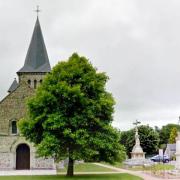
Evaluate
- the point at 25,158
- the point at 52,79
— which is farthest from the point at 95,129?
the point at 25,158

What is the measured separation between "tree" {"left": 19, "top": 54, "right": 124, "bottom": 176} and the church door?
498 inches

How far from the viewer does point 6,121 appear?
4869 cm

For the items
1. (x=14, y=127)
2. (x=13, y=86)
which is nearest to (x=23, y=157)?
(x=14, y=127)

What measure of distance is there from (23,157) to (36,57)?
73.1 ft

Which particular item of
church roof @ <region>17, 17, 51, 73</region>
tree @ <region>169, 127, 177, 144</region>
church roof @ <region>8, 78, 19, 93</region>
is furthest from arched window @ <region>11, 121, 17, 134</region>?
tree @ <region>169, 127, 177, 144</region>

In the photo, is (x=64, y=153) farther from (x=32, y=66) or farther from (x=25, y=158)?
(x=32, y=66)

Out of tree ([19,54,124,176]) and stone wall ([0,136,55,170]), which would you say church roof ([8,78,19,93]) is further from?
tree ([19,54,124,176])

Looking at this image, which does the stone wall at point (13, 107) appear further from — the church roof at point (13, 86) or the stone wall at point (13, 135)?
the church roof at point (13, 86)

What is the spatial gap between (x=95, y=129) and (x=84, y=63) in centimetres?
572

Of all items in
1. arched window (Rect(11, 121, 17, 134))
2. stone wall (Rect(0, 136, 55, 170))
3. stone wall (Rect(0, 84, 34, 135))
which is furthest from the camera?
arched window (Rect(11, 121, 17, 134))

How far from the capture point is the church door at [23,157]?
48156mm

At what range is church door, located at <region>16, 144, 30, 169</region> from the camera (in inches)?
1896

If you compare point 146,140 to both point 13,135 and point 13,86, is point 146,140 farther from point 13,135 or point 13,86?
point 13,135

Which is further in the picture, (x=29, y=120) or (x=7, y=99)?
(x=7, y=99)
